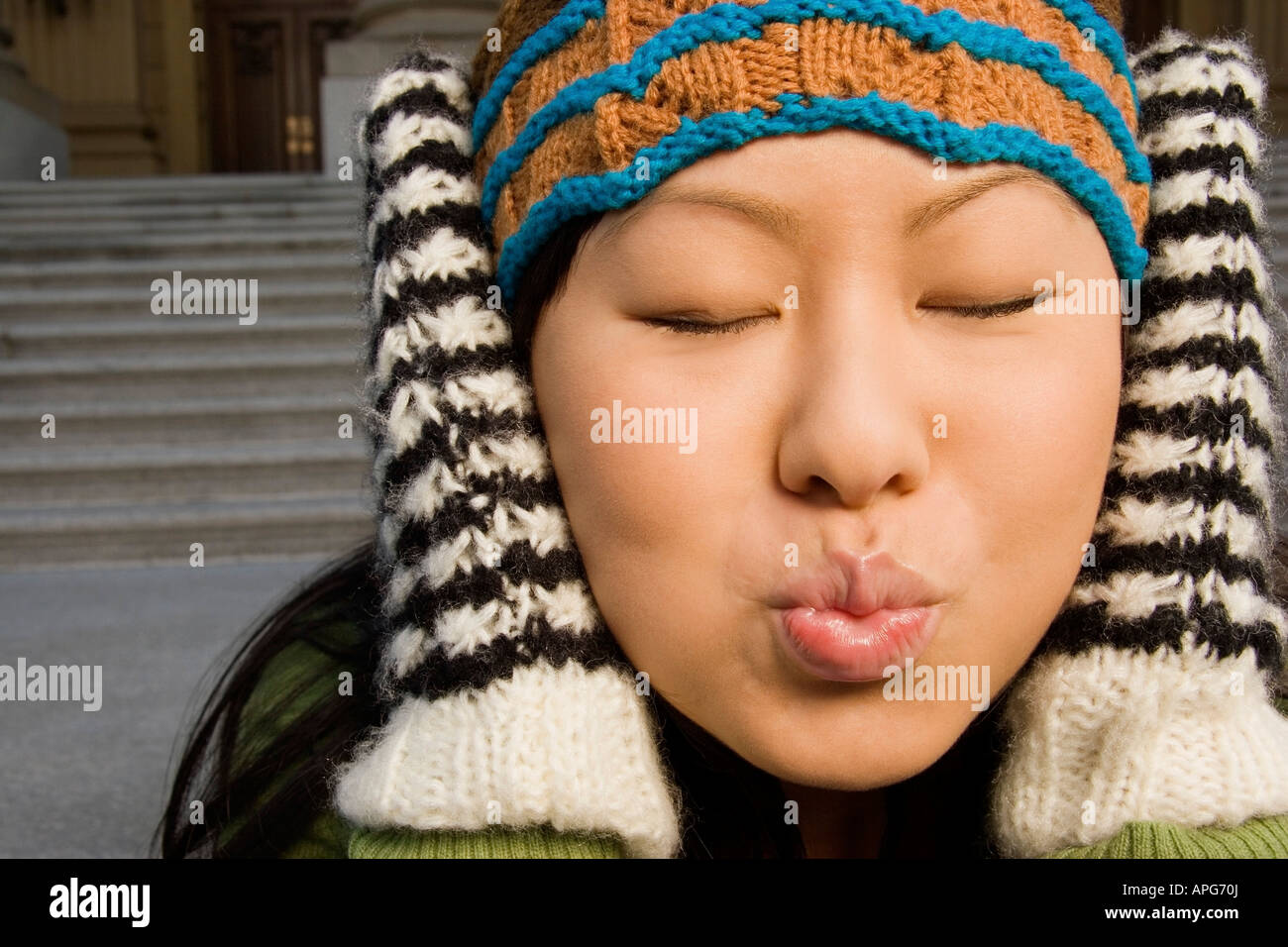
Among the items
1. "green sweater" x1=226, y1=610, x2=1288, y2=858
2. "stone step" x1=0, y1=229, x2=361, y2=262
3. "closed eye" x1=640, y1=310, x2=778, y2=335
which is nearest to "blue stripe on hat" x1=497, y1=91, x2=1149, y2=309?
"closed eye" x1=640, y1=310, x2=778, y2=335

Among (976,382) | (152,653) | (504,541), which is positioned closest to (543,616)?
(504,541)

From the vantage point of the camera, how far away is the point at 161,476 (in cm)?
447

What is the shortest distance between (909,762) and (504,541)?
0.47 m

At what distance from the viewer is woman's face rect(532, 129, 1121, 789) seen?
100 cm

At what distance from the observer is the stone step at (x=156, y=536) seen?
4090 millimetres

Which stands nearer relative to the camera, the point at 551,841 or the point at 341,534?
the point at 551,841

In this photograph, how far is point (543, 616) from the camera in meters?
1.15

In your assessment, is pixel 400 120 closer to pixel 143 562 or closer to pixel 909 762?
pixel 909 762

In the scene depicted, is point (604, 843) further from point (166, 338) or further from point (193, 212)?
point (193, 212)

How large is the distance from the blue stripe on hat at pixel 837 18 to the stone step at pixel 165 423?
3.77 meters

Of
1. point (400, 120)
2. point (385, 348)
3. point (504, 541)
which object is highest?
point (400, 120)

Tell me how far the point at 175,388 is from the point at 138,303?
2.40ft

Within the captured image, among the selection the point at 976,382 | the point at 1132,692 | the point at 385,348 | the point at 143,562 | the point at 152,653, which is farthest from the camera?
the point at 143,562

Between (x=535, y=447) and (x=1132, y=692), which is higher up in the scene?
(x=535, y=447)
